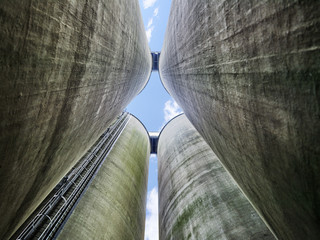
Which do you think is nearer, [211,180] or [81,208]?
[81,208]

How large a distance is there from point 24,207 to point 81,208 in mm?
2619

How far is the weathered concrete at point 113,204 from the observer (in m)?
5.13

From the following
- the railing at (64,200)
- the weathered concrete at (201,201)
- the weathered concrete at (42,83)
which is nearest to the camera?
the weathered concrete at (42,83)

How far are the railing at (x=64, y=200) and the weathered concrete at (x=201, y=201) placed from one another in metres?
2.89

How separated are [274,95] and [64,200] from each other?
5.26m

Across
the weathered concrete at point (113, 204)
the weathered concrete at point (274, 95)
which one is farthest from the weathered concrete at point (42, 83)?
the weathered concrete at point (113, 204)

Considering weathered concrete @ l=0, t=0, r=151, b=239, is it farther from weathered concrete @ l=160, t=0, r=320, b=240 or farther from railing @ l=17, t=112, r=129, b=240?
weathered concrete @ l=160, t=0, r=320, b=240

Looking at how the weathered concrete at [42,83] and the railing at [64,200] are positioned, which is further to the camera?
the railing at [64,200]

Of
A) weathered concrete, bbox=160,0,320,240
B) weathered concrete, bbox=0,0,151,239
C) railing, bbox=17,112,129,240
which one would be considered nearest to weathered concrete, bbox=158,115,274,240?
weathered concrete, bbox=160,0,320,240

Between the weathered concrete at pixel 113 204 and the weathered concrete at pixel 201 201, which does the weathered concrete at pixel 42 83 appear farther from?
the weathered concrete at pixel 201 201

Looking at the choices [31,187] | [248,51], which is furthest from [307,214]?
[31,187]

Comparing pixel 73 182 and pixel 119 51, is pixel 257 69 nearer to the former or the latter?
pixel 119 51

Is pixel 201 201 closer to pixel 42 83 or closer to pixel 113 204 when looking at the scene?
pixel 113 204

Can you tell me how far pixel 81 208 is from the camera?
218 inches
